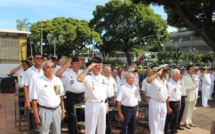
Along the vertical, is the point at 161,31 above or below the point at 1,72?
above

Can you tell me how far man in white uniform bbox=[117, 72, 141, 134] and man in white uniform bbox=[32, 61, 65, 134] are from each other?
4.44 feet

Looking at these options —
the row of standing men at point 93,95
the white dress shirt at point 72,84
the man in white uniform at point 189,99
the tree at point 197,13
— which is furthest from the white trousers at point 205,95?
the white dress shirt at point 72,84

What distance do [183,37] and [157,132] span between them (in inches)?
2750

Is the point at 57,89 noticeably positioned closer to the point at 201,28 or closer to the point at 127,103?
the point at 127,103

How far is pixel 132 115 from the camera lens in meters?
5.27

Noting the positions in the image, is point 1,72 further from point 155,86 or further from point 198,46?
point 198,46

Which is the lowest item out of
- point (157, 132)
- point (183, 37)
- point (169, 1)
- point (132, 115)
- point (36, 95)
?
point (157, 132)

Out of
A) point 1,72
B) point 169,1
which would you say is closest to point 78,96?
point 169,1

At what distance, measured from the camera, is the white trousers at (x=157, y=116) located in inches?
218

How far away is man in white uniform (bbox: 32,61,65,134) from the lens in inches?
167

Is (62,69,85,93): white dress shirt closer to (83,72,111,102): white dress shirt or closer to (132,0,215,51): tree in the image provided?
(83,72,111,102): white dress shirt

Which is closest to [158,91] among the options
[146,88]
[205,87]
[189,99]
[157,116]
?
[157,116]

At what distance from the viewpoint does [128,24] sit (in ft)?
126

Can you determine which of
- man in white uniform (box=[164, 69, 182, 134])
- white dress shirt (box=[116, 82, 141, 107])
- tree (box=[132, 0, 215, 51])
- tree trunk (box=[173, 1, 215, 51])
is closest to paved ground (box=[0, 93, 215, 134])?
man in white uniform (box=[164, 69, 182, 134])
